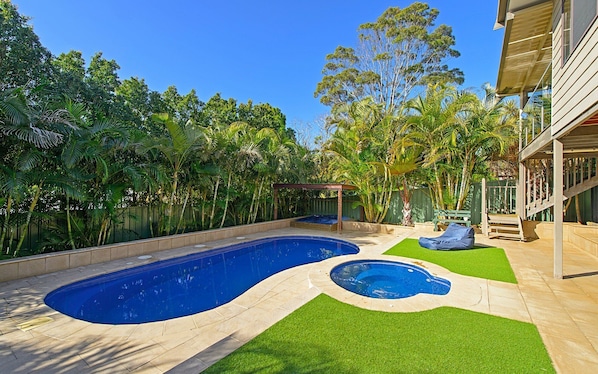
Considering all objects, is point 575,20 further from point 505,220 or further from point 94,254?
point 94,254

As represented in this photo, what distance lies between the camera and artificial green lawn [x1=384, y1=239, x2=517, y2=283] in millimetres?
5694

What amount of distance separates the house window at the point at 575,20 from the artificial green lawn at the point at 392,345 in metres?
4.23

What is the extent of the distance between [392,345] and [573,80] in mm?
4950

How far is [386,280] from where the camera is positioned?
5.95 metres

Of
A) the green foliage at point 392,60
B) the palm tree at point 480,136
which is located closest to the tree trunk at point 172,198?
the palm tree at point 480,136

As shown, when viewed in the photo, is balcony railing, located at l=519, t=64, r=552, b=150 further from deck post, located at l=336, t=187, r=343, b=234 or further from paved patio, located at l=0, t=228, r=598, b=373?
deck post, located at l=336, t=187, r=343, b=234

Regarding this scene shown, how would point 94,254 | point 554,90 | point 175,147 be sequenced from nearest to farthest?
point 554,90 → point 94,254 → point 175,147

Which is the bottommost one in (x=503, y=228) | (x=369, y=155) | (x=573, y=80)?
(x=503, y=228)

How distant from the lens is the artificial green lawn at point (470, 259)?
5.69 meters

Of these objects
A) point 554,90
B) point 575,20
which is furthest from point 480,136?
point 575,20

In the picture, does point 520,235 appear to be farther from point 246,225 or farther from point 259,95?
point 259,95

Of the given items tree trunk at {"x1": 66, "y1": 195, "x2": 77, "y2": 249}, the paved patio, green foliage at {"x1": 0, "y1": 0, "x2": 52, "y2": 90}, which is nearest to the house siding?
the paved patio

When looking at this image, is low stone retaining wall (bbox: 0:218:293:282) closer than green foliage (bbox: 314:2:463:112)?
Yes

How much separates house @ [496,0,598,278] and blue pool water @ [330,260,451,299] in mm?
2311
